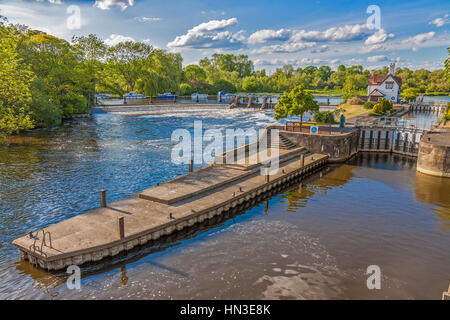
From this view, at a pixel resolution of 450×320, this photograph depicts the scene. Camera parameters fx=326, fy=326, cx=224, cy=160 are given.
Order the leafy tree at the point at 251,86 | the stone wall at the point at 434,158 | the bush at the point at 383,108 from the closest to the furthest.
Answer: the stone wall at the point at 434,158, the bush at the point at 383,108, the leafy tree at the point at 251,86

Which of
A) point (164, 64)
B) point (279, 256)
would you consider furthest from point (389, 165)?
point (164, 64)

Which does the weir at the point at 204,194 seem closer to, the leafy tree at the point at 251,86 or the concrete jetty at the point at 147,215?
the concrete jetty at the point at 147,215

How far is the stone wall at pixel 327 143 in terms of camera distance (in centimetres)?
4178

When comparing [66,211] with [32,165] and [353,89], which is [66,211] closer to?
[32,165]

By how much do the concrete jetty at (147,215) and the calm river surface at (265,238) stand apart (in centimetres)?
88

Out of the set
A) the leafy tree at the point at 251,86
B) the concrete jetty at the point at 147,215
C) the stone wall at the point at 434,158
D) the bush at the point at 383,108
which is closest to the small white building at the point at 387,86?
the bush at the point at 383,108

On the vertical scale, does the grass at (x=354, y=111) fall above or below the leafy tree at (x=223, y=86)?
below

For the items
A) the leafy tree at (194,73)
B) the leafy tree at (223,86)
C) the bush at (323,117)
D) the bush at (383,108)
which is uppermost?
the leafy tree at (194,73)

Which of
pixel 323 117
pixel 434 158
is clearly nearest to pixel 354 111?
pixel 323 117

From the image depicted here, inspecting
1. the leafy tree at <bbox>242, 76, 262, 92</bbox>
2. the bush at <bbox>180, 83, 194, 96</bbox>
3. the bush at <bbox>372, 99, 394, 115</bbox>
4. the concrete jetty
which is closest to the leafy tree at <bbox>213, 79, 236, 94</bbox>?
the leafy tree at <bbox>242, 76, 262, 92</bbox>

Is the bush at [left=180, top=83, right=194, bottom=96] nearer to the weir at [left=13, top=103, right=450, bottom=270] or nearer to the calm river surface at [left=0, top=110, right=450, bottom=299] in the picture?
the weir at [left=13, top=103, right=450, bottom=270]

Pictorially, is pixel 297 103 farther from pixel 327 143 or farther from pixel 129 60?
pixel 129 60

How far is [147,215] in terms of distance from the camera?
21.4m

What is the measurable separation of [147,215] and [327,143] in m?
28.0
